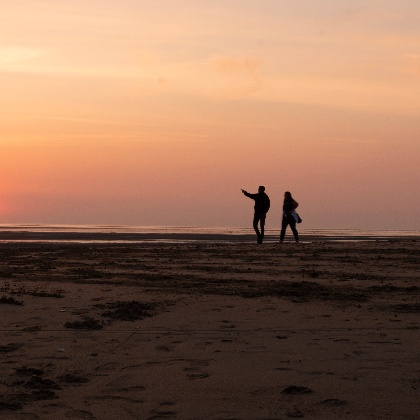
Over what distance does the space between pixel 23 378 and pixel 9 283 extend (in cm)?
700

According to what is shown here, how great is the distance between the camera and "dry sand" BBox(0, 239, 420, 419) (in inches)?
227

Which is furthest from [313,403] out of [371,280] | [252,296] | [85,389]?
[371,280]

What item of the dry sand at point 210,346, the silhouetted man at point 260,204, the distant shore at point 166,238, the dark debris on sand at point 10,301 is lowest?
the dry sand at point 210,346

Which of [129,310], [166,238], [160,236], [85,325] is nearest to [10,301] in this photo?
[129,310]

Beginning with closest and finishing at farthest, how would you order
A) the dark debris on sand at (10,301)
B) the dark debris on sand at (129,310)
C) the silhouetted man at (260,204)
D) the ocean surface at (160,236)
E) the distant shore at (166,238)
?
the dark debris on sand at (129,310)
the dark debris on sand at (10,301)
the silhouetted man at (260,204)
the distant shore at (166,238)
the ocean surface at (160,236)

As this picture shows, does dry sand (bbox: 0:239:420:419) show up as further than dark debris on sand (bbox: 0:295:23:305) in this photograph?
No

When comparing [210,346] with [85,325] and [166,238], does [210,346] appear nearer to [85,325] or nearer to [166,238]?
[85,325]

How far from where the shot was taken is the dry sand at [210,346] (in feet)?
18.9

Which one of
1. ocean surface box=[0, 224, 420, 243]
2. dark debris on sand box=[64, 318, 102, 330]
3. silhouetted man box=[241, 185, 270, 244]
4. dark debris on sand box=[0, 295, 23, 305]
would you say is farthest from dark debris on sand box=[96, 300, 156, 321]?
ocean surface box=[0, 224, 420, 243]

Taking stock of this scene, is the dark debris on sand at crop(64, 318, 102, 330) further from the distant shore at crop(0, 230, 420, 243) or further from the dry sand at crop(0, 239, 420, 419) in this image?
the distant shore at crop(0, 230, 420, 243)

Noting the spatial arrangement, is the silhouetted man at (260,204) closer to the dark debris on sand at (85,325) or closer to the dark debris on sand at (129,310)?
the dark debris on sand at (129,310)

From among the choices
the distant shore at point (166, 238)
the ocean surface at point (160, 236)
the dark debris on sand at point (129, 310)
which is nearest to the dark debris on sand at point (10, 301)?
the dark debris on sand at point (129, 310)

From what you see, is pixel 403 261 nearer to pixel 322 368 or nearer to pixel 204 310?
pixel 204 310

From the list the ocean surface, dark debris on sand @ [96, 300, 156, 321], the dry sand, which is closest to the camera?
the dry sand
